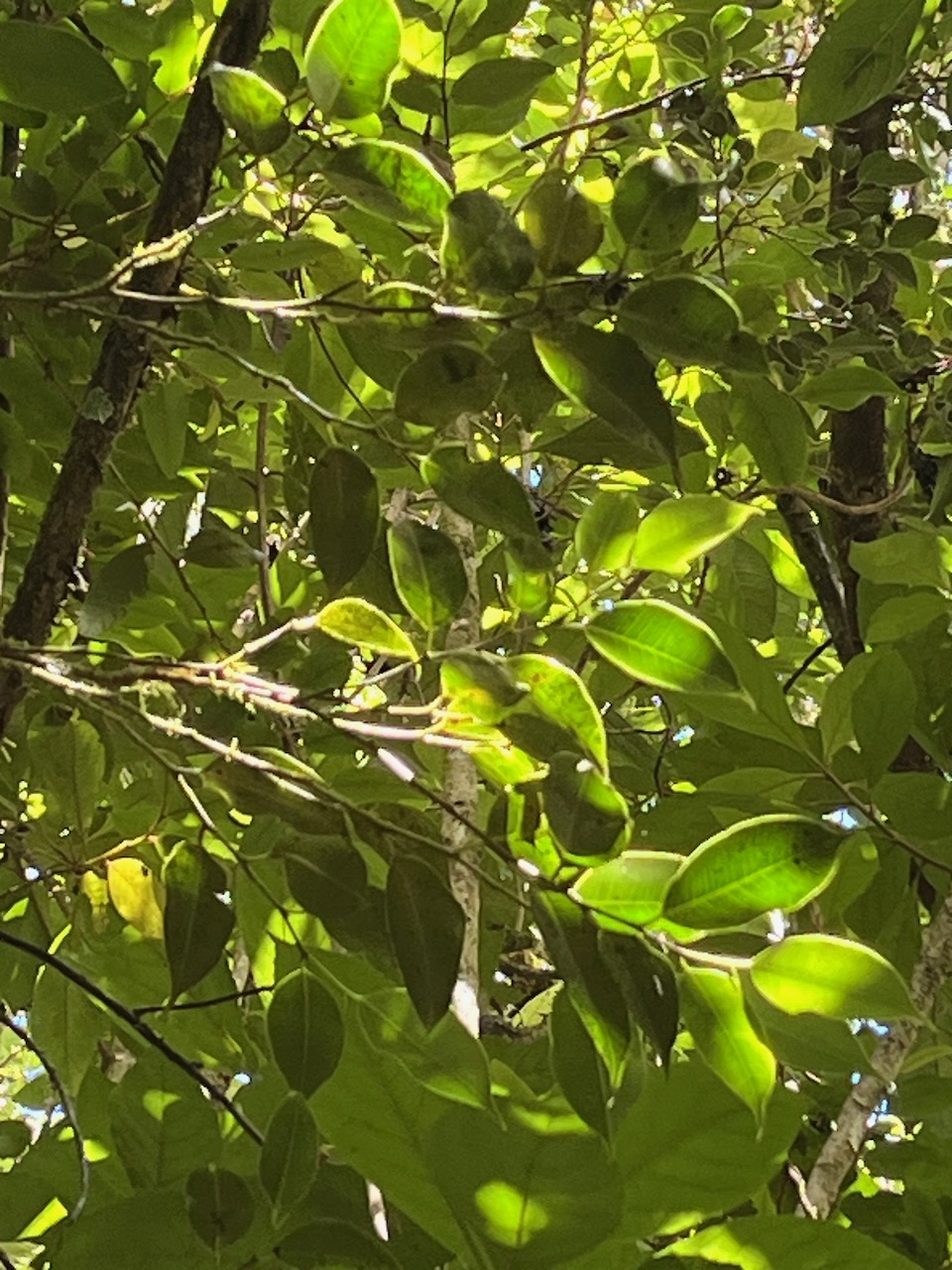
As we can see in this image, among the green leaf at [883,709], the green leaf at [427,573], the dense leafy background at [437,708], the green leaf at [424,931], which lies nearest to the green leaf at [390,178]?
the dense leafy background at [437,708]

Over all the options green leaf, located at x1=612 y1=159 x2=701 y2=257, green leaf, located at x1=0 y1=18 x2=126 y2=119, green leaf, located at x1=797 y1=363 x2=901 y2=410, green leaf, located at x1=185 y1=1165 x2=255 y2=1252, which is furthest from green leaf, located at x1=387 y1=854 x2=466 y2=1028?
green leaf, located at x1=797 y1=363 x2=901 y2=410

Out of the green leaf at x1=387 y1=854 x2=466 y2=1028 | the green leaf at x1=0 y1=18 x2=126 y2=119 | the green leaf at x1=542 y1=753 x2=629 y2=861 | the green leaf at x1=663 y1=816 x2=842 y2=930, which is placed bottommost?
the green leaf at x1=387 y1=854 x2=466 y2=1028

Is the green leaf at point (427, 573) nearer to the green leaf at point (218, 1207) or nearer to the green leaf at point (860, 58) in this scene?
the green leaf at point (218, 1207)

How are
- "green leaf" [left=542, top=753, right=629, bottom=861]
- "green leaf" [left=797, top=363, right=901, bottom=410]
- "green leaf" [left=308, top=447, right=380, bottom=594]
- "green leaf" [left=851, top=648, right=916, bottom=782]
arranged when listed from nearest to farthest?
1. "green leaf" [left=542, top=753, right=629, bottom=861]
2. "green leaf" [left=308, top=447, right=380, bottom=594]
3. "green leaf" [left=851, top=648, right=916, bottom=782]
4. "green leaf" [left=797, top=363, right=901, bottom=410]

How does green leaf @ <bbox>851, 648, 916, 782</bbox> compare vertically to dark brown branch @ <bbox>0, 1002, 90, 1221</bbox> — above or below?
above

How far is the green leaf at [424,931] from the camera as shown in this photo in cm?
43

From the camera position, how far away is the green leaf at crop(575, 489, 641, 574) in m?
0.51

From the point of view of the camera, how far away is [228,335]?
617 millimetres

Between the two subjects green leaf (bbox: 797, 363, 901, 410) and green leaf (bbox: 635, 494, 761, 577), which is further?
green leaf (bbox: 797, 363, 901, 410)

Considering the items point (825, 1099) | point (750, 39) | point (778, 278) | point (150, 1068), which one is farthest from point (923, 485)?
point (150, 1068)

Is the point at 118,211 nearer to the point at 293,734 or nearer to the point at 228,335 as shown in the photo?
the point at 228,335

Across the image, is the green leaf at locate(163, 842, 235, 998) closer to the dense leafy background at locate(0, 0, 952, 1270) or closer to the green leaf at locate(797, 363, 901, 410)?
the dense leafy background at locate(0, 0, 952, 1270)

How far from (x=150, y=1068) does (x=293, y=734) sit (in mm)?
195

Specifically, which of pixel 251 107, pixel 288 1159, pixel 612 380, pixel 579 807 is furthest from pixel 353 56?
pixel 288 1159
